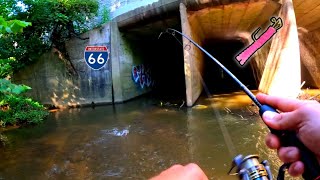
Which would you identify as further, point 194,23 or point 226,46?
point 226,46

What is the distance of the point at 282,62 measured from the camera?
351 inches

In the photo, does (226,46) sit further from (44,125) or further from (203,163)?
(203,163)

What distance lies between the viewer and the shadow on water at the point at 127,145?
15.8 feet

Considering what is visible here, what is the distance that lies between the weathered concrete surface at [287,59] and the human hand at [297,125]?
8300 mm

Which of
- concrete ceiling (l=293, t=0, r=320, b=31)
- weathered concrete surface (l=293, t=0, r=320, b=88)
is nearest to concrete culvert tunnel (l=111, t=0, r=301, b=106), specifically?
concrete ceiling (l=293, t=0, r=320, b=31)

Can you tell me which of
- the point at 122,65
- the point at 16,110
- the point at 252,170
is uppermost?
the point at 122,65

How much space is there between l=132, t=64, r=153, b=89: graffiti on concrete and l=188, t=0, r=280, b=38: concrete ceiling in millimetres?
3556

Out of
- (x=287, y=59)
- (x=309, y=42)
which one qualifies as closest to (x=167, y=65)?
(x=309, y=42)

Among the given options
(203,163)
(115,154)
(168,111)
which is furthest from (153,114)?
(203,163)

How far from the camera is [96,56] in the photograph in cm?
1205

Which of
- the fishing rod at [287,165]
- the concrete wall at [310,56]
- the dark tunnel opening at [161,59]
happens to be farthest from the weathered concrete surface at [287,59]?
the fishing rod at [287,165]

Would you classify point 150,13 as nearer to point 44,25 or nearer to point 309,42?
point 44,25

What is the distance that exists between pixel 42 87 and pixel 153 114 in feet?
17.5

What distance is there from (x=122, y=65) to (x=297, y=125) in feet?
38.6
